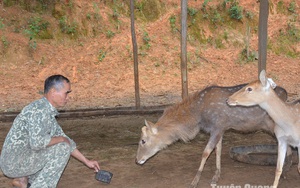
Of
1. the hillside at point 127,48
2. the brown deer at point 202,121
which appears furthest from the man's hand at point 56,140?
the hillside at point 127,48

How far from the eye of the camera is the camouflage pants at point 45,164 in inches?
206

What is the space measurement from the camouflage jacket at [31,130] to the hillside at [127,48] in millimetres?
7979

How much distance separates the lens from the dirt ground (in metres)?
6.58

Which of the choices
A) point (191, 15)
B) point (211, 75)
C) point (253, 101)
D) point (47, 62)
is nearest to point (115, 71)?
point (47, 62)

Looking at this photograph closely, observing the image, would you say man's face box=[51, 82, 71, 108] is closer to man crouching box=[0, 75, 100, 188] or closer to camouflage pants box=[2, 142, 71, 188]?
man crouching box=[0, 75, 100, 188]

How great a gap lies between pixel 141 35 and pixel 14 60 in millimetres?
5217

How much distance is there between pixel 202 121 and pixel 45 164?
284 centimetres

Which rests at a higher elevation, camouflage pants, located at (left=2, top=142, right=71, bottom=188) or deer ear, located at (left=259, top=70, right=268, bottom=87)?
→ deer ear, located at (left=259, top=70, right=268, bottom=87)

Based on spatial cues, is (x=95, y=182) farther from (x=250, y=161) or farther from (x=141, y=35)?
(x=141, y=35)

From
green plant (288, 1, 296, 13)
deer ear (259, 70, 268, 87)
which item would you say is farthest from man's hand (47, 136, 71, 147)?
green plant (288, 1, 296, 13)

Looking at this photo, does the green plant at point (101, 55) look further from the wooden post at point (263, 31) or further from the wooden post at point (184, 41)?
the wooden post at point (263, 31)

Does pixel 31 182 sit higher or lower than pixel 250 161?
higher

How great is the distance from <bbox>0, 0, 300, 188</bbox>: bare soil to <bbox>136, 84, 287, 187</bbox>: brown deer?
44 centimetres

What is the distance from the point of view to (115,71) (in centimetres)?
1656
